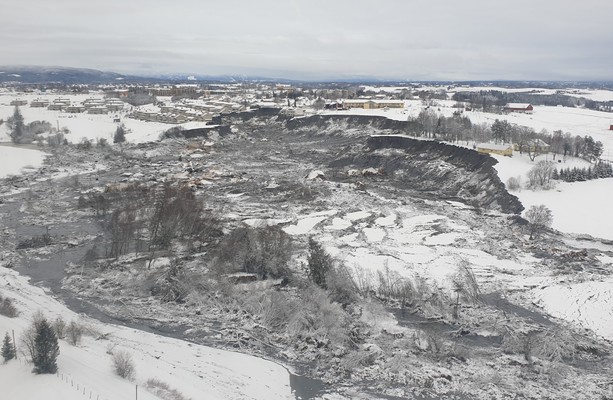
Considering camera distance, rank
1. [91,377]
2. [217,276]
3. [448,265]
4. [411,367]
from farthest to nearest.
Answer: [448,265] → [217,276] → [411,367] → [91,377]

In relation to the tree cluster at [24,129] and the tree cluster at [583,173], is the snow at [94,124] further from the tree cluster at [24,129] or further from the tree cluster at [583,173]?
the tree cluster at [583,173]

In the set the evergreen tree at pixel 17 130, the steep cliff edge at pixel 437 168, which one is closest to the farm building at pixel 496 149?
the steep cliff edge at pixel 437 168

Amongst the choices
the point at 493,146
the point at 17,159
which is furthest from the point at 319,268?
the point at 17,159

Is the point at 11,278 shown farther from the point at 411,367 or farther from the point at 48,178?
the point at 48,178

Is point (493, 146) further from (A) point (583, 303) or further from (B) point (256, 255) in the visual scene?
(B) point (256, 255)

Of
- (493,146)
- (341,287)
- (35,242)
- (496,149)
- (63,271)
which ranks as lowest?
(63,271)

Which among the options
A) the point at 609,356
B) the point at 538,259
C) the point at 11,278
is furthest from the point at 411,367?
the point at 11,278
